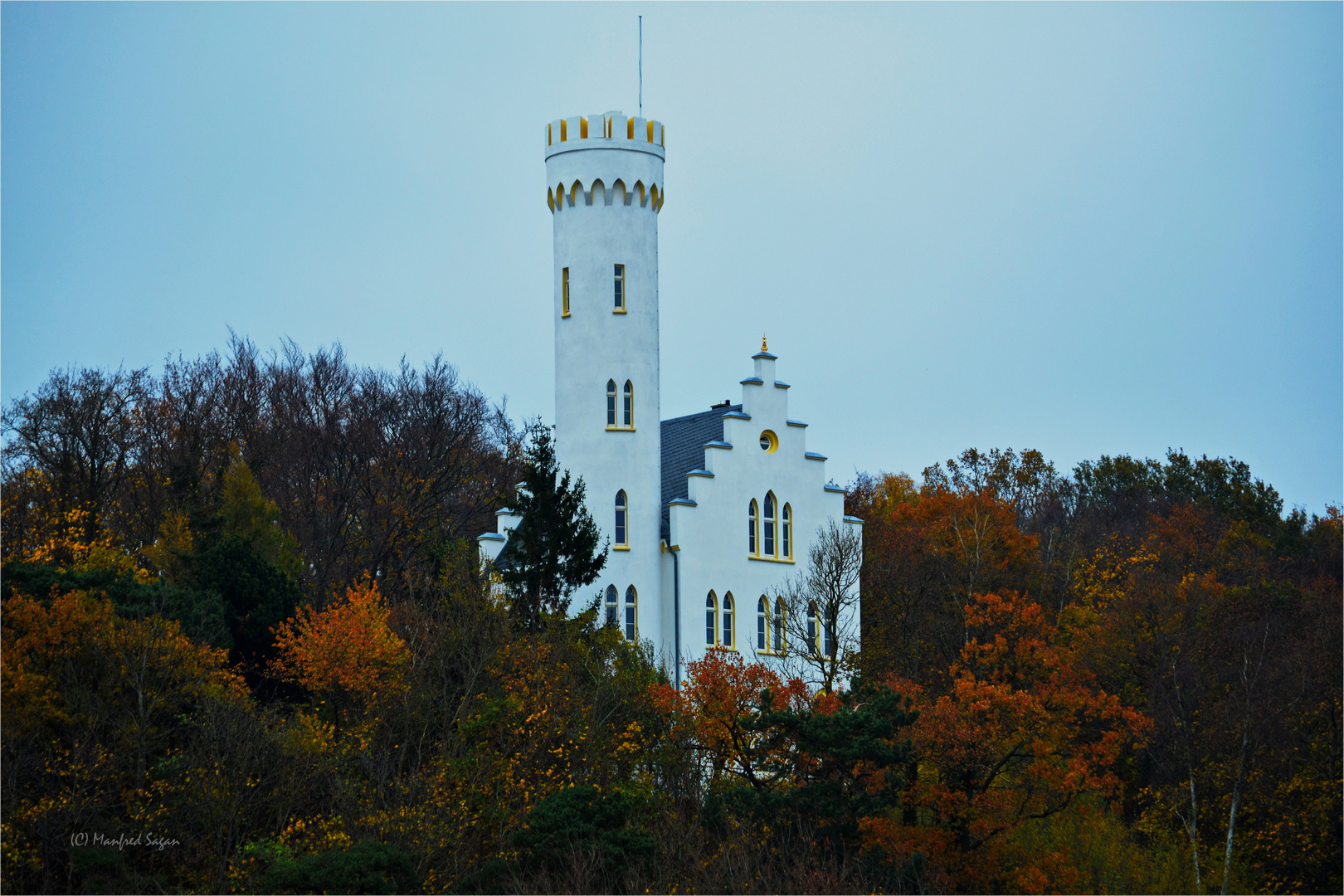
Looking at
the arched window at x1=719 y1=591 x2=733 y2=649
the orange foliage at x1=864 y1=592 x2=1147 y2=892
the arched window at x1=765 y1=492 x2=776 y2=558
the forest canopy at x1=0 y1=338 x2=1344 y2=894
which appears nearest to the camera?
the forest canopy at x1=0 y1=338 x2=1344 y2=894

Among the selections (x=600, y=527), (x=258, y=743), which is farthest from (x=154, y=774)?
(x=600, y=527)

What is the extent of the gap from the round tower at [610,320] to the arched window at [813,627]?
181 inches

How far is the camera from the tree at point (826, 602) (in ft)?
151

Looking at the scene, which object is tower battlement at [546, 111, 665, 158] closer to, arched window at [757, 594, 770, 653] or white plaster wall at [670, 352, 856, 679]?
white plaster wall at [670, 352, 856, 679]

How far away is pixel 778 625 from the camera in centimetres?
4709

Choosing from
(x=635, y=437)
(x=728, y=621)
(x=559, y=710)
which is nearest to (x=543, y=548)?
(x=559, y=710)

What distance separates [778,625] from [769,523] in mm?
3110

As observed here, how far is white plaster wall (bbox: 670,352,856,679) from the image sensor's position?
151 ft

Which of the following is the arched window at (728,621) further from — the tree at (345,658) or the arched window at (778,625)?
the tree at (345,658)

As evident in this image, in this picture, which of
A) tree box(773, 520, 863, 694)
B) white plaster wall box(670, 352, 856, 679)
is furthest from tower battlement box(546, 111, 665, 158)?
tree box(773, 520, 863, 694)

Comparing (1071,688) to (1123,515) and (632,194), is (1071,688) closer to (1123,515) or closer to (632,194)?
(632,194)

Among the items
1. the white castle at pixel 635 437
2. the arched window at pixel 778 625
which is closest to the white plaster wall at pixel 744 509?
the white castle at pixel 635 437

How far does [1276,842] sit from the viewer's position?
136ft

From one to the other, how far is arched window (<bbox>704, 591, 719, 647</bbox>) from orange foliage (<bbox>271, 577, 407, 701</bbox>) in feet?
36.4
